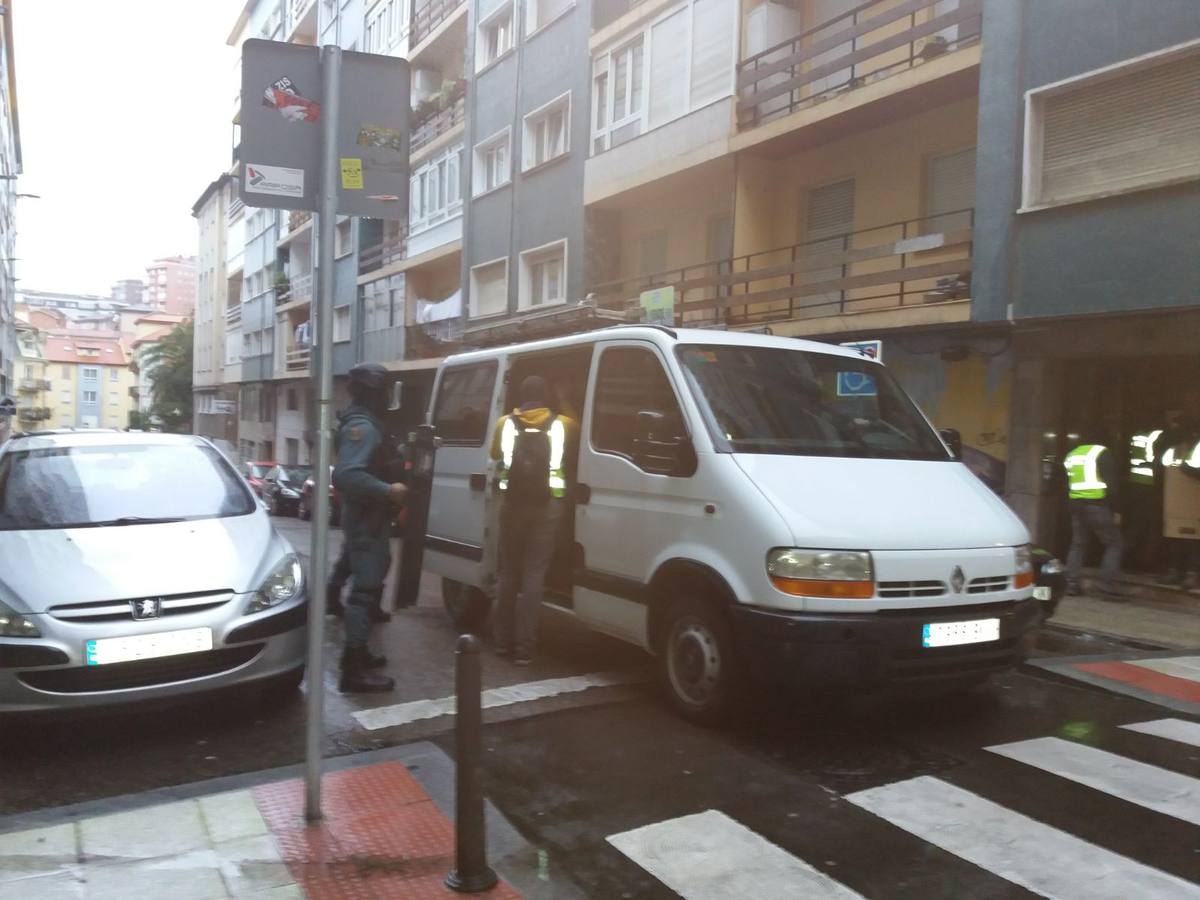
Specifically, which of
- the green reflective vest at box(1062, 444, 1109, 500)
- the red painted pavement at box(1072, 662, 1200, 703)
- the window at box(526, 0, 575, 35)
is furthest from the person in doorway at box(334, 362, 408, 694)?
the window at box(526, 0, 575, 35)

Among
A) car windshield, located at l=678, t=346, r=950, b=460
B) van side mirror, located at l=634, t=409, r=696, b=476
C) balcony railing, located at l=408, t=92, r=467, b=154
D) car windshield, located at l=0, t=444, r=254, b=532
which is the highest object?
balcony railing, located at l=408, t=92, r=467, b=154

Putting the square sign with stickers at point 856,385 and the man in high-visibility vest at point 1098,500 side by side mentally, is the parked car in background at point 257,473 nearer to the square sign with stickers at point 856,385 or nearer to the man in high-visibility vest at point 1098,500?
the man in high-visibility vest at point 1098,500

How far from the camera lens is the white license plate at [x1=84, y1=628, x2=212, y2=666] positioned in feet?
15.2

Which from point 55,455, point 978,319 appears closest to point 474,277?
point 978,319

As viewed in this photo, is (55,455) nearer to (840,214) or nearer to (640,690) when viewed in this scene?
(640,690)

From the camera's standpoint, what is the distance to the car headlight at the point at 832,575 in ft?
15.4

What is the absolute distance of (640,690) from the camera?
6020 millimetres

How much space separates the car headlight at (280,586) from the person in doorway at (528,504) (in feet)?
4.61

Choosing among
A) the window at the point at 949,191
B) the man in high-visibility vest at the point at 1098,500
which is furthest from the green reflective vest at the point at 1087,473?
the window at the point at 949,191

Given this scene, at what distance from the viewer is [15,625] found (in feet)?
15.0

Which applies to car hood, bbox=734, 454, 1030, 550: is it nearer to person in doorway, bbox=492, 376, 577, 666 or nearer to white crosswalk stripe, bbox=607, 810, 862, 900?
white crosswalk stripe, bbox=607, 810, 862, 900

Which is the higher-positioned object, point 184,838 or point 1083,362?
point 1083,362

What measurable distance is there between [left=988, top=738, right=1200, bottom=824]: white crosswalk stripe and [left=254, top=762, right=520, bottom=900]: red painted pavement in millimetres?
2676

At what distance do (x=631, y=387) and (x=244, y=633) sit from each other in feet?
8.54
